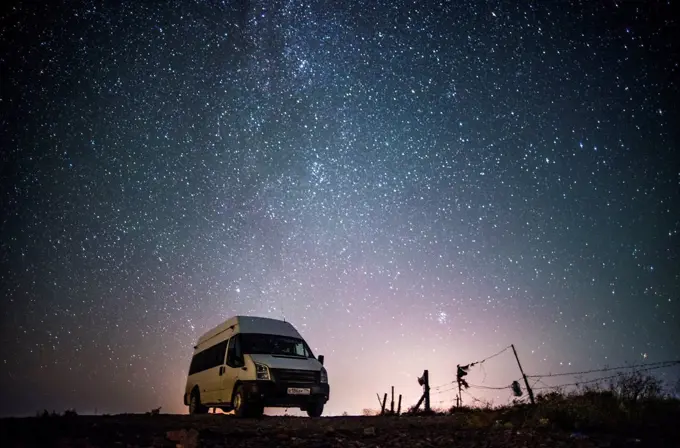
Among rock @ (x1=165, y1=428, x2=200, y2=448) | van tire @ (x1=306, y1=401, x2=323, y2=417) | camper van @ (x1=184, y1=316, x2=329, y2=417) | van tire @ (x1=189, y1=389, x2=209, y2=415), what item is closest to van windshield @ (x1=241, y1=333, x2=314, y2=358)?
camper van @ (x1=184, y1=316, x2=329, y2=417)

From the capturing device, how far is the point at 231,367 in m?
10.9

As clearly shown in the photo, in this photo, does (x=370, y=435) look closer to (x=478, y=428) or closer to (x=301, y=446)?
(x=301, y=446)

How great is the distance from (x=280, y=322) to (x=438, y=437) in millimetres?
6963

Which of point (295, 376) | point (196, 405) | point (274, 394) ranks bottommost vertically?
point (196, 405)

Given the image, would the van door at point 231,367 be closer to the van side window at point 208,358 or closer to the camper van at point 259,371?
the camper van at point 259,371

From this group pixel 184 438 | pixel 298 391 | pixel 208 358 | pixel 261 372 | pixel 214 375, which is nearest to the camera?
pixel 184 438

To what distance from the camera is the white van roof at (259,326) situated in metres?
11.5

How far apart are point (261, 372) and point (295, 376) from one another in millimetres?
895

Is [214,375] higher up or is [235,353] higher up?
[235,353]

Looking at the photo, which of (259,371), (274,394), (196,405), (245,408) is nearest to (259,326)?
(259,371)

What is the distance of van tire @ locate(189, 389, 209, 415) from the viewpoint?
13.2 metres

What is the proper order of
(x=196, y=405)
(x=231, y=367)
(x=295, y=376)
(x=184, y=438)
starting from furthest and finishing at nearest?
(x=196, y=405)
(x=231, y=367)
(x=295, y=376)
(x=184, y=438)

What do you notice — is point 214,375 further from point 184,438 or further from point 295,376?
point 184,438

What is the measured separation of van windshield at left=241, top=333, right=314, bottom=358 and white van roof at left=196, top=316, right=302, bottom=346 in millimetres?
165
